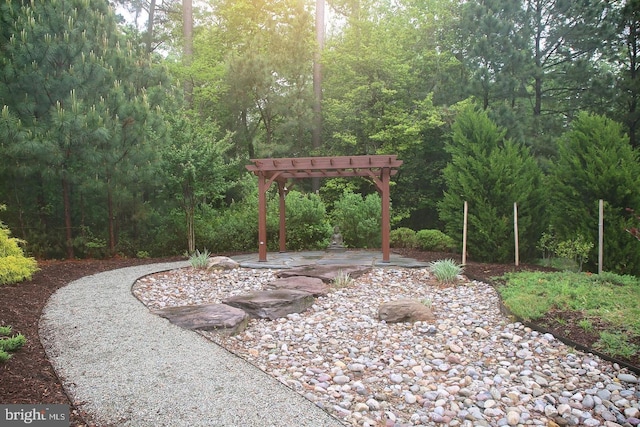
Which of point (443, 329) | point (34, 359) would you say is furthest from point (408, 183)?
point (34, 359)

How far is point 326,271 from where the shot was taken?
7508 millimetres

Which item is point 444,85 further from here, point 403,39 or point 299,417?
point 299,417

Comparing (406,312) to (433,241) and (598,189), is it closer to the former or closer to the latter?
(598,189)

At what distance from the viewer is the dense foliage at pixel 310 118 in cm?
828

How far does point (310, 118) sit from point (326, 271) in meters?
9.32

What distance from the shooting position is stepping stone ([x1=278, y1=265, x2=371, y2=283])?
282 inches

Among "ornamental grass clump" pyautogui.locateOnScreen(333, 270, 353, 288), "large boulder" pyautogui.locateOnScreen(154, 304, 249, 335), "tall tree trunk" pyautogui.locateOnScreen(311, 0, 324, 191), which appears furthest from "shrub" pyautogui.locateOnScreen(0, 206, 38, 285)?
"tall tree trunk" pyautogui.locateOnScreen(311, 0, 324, 191)

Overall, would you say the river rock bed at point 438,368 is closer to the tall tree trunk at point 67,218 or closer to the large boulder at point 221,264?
the large boulder at point 221,264

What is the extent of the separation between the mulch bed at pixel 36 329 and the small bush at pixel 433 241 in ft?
7.85

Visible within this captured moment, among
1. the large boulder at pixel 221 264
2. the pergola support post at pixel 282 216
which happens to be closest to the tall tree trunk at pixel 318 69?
the pergola support post at pixel 282 216

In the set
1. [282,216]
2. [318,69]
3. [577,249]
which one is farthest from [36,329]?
[318,69]

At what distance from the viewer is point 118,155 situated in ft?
30.2

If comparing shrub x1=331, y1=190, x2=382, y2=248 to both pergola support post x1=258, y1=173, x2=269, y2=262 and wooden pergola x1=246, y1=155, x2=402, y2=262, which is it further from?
pergola support post x1=258, y1=173, x2=269, y2=262

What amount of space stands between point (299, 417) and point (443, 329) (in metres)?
2.57
